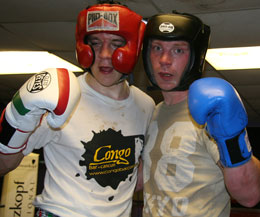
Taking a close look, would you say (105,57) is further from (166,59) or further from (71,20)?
(71,20)

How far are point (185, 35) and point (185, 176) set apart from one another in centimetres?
69

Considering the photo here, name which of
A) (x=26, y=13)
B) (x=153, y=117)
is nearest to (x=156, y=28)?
Answer: (x=153, y=117)

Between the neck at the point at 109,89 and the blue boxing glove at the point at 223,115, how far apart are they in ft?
2.07

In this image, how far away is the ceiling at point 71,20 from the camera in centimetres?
333

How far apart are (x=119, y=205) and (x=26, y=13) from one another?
2.28m

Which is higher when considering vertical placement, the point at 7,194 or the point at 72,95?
the point at 72,95

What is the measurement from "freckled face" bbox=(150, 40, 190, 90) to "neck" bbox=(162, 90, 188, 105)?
11 cm

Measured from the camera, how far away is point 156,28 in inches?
82.4

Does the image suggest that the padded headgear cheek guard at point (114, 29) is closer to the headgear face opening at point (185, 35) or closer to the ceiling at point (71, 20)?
the headgear face opening at point (185, 35)

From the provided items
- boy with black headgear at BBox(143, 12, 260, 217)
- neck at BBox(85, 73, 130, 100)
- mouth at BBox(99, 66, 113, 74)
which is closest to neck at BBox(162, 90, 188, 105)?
boy with black headgear at BBox(143, 12, 260, 217)

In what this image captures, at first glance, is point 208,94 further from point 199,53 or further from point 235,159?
point 199,53

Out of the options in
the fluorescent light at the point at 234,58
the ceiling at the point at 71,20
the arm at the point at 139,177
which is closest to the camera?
the arm at the point at 139,177

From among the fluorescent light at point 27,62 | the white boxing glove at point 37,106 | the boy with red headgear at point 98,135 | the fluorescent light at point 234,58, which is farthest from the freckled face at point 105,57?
the fluorescent light at point 27,62

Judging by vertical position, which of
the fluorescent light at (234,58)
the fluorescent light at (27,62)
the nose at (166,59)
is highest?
the nose at (166,59)
